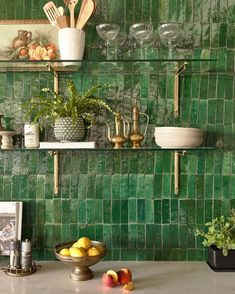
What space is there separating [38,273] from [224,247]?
3.08 ft

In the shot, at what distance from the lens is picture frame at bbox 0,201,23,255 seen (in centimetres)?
200

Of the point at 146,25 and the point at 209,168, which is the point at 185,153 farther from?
the point at 146,25

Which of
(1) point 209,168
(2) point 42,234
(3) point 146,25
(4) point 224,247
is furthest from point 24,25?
(4) point 224,247

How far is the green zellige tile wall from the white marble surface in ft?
0.40

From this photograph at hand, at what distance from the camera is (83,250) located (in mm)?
1759

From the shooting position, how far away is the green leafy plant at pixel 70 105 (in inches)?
75.5

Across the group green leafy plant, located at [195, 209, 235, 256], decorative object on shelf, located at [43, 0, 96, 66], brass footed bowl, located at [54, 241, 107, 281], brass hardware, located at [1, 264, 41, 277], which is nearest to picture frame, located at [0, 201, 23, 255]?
brass hardware, located at [1, 264, 41, 277]

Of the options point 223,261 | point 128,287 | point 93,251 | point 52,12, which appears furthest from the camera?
point 52,12

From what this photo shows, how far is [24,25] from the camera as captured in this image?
2.03 metres

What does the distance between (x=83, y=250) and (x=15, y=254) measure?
355 mm

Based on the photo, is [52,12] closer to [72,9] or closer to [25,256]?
[72,9]

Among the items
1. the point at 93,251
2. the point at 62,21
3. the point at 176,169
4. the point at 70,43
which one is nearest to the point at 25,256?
the point at 93,251

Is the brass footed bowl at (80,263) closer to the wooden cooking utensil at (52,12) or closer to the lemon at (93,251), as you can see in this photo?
the lemon at (93,251)

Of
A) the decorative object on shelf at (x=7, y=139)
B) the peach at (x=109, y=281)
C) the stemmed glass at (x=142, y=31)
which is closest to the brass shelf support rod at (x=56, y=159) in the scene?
the decorative object on shelf at (x=7, y=139)
